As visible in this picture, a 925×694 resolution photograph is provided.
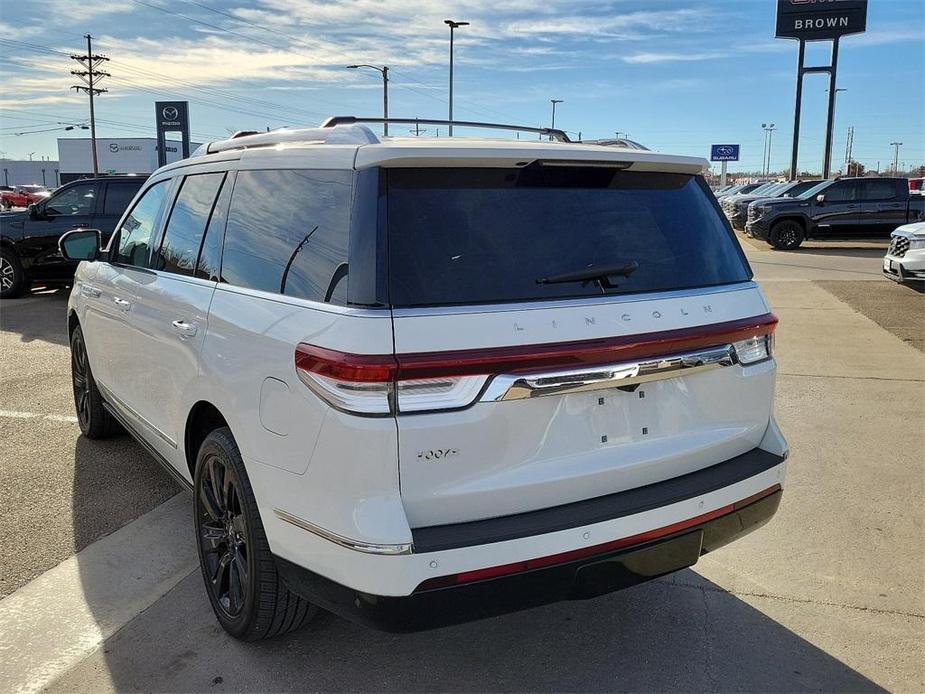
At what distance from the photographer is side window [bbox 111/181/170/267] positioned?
4.12 m

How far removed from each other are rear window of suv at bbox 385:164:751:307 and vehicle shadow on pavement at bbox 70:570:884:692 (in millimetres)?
1383

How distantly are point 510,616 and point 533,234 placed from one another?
64.0 inches

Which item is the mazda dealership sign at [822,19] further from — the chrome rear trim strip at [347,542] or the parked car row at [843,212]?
the chrome rear trim strip at [347,542]

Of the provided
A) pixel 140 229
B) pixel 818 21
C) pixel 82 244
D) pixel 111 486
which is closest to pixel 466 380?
pixel 140 229

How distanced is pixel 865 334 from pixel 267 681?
8839 mm

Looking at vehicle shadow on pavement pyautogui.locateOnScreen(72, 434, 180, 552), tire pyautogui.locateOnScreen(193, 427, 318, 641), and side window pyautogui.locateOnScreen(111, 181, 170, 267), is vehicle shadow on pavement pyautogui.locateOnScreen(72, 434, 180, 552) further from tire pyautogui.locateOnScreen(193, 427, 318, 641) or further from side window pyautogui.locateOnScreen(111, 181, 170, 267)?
side window pyautogui.locateOnScreen(111, 181, 170, 267)

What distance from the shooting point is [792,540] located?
13.0 feet

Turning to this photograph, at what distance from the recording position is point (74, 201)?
1234 cm

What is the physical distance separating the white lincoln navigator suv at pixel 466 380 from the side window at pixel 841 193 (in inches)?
821

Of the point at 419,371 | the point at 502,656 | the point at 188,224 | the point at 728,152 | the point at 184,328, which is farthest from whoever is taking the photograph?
the point at 728,152

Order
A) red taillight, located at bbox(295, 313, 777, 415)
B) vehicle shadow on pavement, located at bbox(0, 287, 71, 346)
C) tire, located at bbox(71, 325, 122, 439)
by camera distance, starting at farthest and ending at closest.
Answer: vehicle shadow on pavement, located at bbox(0, 287, 71, 346) < tire, located at bbox(71, 325, 122, 439) < red taillight, located at bbox(295, 313, 777, 415)

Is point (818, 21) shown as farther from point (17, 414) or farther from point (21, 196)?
point (21, 196)

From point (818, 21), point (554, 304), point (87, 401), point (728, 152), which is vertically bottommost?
point (87, 401)

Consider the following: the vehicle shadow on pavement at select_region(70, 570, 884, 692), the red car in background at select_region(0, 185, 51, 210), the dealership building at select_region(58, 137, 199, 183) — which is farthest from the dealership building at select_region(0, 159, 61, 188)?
the vehicle shadow on pavement at select_region(70, 570, 884, 692)
